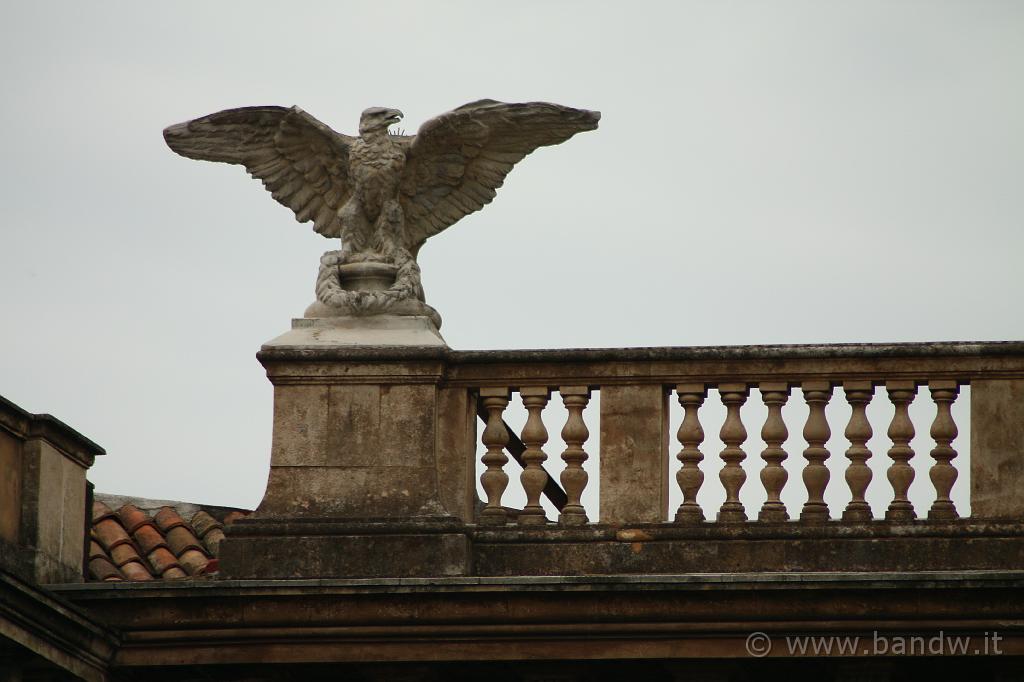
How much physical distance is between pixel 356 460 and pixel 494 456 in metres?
0.82

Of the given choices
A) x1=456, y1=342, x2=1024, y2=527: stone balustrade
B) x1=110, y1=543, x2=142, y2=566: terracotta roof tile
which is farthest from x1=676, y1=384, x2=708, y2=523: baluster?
x1=110, y1=543, x2=142, y2=566: terracotta roof tile

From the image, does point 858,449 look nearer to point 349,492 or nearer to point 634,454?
point 634,454

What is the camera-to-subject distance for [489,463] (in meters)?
16.6

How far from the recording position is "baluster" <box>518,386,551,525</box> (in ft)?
54.2

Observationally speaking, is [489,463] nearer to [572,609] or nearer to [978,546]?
[572,609]

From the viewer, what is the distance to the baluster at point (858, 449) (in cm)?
1611

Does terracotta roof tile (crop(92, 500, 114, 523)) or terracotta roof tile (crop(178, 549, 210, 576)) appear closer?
terracotta roof tile (crop(178, 549, 210, 576))

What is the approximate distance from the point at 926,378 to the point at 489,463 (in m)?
2.61

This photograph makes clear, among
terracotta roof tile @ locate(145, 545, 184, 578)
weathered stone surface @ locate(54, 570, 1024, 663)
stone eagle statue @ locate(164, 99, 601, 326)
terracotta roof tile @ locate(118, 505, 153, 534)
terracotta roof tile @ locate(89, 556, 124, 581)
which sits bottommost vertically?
weathered stone surface @ locate(54, 570, 1024, 663)

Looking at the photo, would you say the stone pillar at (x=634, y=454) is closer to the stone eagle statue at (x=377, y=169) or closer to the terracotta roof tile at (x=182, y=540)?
the stone eagle statue at (x=377, y=169)

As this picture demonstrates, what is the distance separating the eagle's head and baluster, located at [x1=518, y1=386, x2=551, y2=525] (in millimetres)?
1921

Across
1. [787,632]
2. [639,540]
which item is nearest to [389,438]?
[639,540]

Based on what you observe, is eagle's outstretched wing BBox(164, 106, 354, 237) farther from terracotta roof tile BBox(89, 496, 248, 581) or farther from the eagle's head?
terracotta roof tile BBox(89, 496, 248, 581)

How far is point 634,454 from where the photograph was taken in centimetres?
1644
